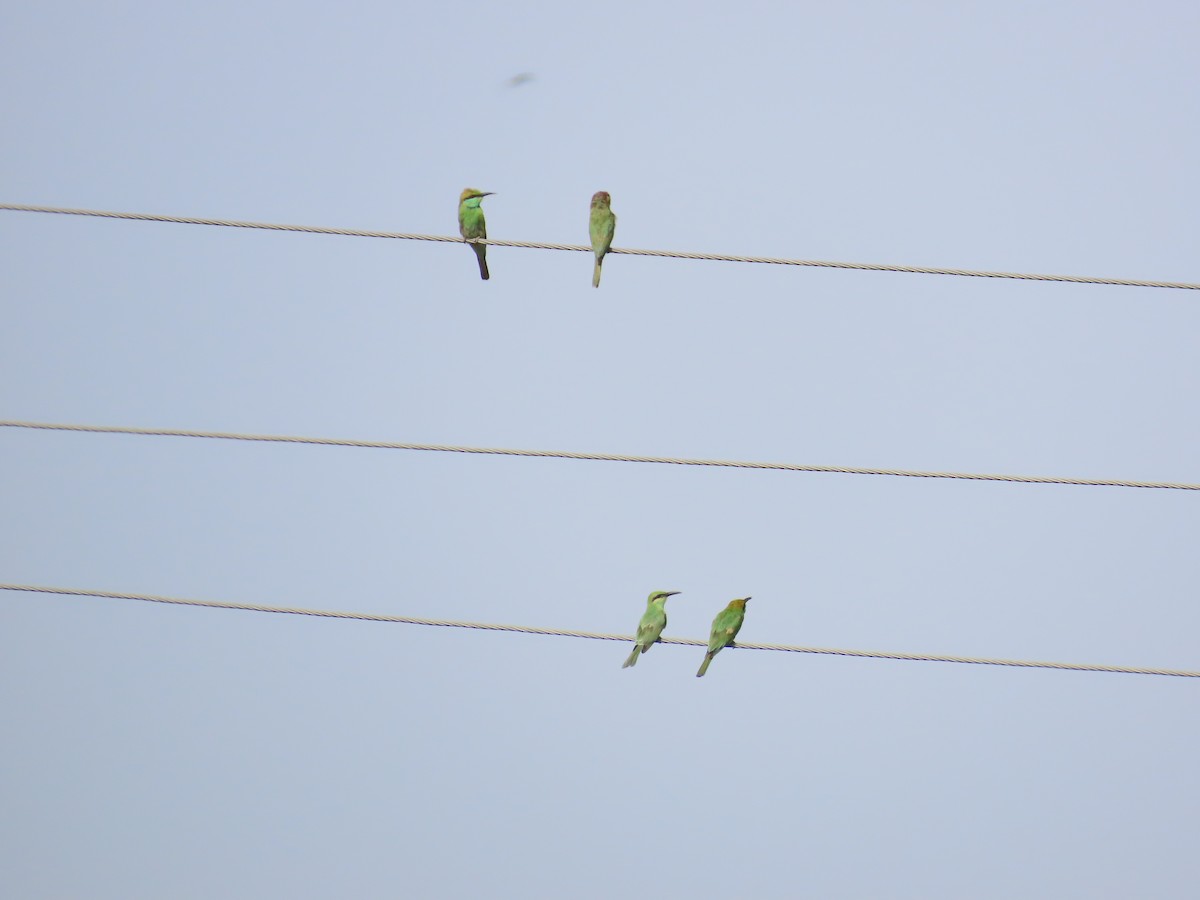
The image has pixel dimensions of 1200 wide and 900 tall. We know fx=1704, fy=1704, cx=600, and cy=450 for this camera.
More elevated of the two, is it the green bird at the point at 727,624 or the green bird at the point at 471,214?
the green bird at the point at 471,214

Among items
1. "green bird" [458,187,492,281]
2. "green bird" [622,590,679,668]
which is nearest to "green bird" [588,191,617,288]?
"green bird" [458,187,492,281]

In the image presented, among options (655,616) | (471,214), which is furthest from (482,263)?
(655,616)

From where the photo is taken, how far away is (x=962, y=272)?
18.5ft

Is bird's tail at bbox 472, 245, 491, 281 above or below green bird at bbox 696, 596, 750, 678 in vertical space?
above

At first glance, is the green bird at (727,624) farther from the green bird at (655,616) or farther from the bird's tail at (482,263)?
the bird's tail at (482,263)

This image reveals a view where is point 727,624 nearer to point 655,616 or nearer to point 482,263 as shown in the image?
point 655,616

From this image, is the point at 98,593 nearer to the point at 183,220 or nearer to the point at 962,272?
the point at 183,220

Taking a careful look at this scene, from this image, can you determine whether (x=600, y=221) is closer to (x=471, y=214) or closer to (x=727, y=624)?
(x=471, y=214)

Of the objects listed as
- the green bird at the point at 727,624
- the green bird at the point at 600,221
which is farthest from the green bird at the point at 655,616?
the green bird at the point at 600,221

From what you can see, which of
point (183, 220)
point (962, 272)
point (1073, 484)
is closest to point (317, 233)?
point (183, 220)

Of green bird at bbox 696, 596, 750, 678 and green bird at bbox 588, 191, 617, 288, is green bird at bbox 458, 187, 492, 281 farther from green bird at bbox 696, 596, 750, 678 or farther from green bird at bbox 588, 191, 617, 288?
green bird at bbox 696, 596, 750, 678

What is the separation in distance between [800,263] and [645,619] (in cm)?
407

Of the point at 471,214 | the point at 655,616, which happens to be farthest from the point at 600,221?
the point at 655,616

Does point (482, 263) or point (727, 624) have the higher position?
point (482, 263)
